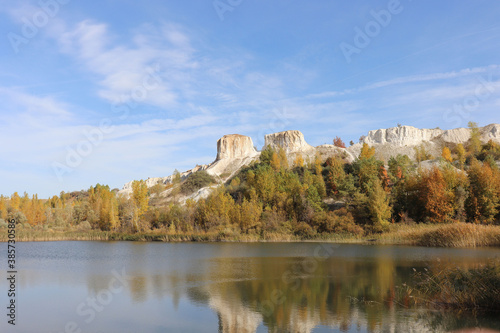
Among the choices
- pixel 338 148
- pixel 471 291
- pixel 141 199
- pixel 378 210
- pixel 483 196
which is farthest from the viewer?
pixel 338 148

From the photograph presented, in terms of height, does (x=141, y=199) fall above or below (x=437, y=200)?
above

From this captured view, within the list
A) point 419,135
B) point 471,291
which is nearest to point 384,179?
point 471,291

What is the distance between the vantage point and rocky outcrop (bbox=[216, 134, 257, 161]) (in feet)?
394

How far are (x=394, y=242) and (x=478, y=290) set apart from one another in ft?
74.5

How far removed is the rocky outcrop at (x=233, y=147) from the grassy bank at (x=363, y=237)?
244 feet

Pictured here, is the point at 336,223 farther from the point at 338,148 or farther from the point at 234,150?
the point at 234,150

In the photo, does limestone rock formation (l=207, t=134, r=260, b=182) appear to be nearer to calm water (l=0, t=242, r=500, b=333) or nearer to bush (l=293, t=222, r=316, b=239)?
bush (l=293, t=222, r=316, b=239)

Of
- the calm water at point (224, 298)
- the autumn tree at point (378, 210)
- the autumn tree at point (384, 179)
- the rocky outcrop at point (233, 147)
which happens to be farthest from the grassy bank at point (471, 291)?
the rocky outcrop at point (233, 147)

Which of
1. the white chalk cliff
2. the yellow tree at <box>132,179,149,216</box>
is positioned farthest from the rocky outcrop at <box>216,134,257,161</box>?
the yellow tree at <box>132,179,149,216</box>

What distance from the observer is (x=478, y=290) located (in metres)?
9.45

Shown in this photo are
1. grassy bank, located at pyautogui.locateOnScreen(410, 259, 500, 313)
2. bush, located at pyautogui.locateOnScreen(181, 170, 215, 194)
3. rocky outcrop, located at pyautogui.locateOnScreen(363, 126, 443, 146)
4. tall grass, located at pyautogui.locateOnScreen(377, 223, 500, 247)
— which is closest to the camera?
grassy bank, located at pyautogui.locateOnScreen(410, 259, 500, 313)

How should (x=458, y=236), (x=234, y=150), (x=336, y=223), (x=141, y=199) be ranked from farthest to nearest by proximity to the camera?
(x=234, y=150), (x=141, y=199), (x=336, y=223), (x=458, y=236)

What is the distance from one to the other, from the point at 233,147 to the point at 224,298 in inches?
4302

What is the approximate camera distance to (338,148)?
91.9 meters
